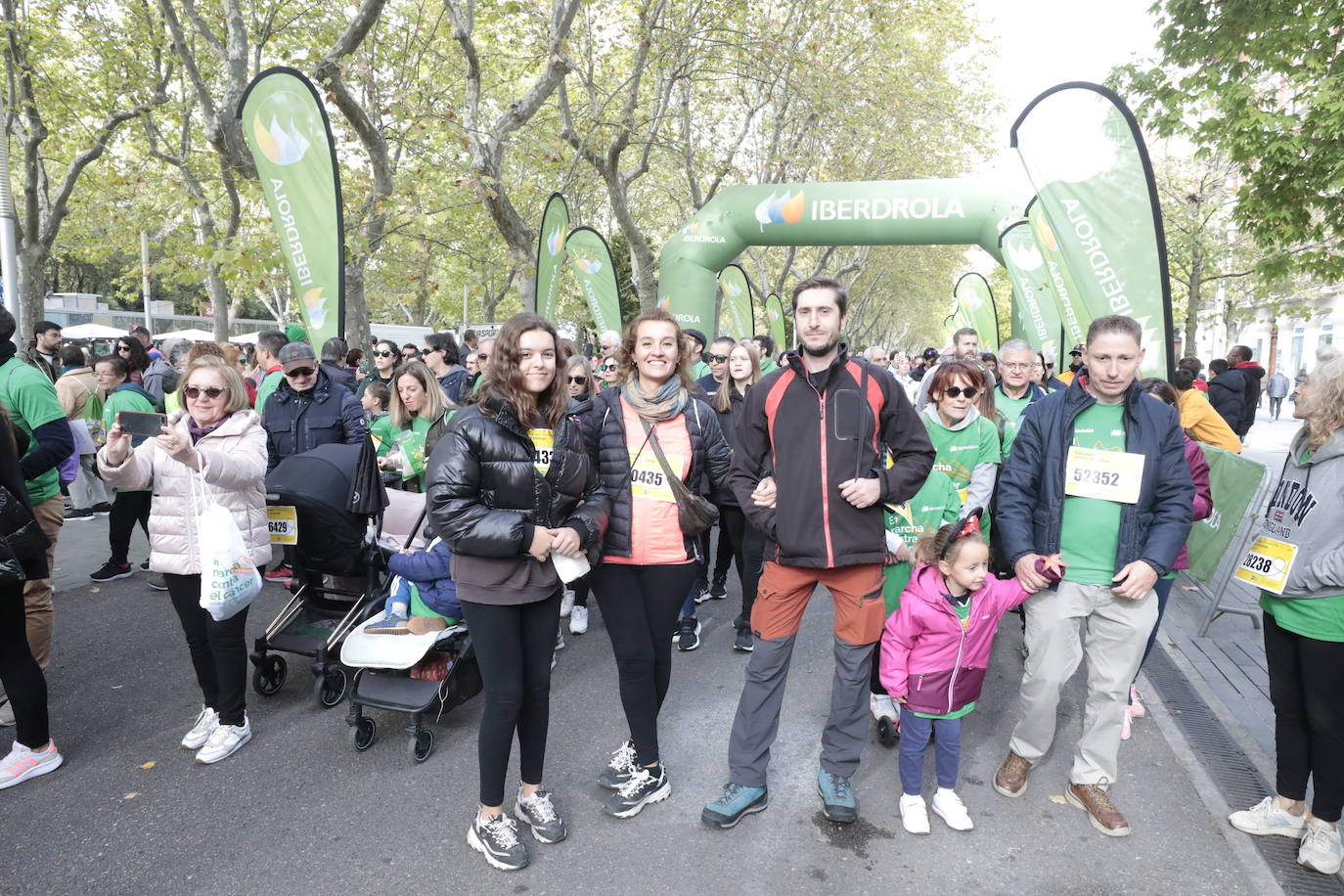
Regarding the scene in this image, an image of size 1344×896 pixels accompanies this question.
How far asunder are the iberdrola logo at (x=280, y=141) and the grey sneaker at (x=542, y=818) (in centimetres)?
583

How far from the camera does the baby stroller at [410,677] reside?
12.4 feet

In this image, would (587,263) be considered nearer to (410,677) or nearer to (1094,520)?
(410,677)

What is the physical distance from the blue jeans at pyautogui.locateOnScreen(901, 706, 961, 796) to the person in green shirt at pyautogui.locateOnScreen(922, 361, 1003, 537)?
4.17 feet

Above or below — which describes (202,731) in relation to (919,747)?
below

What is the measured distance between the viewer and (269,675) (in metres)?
4.49

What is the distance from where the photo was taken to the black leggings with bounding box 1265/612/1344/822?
9.80ft

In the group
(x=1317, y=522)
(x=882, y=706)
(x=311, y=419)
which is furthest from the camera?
(x=311, y=419)

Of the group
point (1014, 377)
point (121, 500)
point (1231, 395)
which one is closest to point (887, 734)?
point (1014, 377)

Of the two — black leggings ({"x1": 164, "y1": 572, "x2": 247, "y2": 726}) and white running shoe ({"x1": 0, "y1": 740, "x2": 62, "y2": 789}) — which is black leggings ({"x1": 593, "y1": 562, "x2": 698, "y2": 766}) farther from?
white running shoe ({"x1": 0, "y1": 740, "x2": 62, "y2": 789})

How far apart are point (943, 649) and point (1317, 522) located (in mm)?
1433

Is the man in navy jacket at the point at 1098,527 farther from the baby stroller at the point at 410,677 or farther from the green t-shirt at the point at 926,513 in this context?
the baby stroller at the point at 410,677

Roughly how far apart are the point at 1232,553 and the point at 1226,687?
1.61 meters

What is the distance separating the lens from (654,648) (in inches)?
130

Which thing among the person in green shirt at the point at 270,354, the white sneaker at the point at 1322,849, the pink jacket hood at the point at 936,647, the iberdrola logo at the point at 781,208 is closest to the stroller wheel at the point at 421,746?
the pink jacket hood at the point at 936,647
